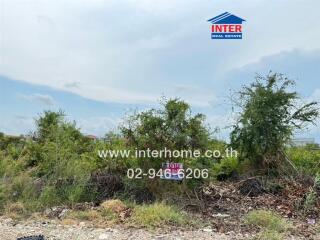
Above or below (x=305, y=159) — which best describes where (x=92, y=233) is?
below

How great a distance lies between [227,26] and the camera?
29.7 feet

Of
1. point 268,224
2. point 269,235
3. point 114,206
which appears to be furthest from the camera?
point 114,206

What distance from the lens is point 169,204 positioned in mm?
7301

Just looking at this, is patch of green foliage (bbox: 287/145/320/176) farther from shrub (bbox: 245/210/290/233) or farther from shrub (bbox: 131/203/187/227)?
shrub (bbox: 131/203/187/227)

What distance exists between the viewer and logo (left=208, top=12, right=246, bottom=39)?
8961 millimetres

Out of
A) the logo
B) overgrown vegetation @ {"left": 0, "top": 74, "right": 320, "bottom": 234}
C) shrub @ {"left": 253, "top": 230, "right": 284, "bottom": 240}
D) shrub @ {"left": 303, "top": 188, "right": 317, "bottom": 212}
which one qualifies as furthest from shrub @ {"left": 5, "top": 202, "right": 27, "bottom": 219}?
the logo

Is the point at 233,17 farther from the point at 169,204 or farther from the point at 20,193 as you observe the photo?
the point at 20,193

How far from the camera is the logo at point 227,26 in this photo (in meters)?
8.96

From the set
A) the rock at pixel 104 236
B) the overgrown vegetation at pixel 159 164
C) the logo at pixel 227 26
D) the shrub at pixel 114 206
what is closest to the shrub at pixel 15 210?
the overgrown vegetation at pixel 159 164

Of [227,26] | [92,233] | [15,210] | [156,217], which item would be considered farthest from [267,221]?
[227,26]

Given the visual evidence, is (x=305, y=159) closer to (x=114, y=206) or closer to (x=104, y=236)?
(x=114, y=206)

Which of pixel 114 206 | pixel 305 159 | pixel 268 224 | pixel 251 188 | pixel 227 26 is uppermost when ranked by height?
pixel 227 26

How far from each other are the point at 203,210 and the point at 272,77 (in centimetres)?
345

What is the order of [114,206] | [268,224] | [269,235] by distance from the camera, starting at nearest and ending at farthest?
[269,235]
[268,224]
[114,206]
